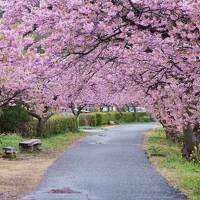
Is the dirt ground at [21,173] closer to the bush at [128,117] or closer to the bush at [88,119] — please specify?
the bush at [88,119]

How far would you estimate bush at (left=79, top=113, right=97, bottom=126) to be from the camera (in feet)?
190

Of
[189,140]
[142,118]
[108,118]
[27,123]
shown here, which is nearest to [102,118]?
[108,118]

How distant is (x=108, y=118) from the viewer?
213 feet

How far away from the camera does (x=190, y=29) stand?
7.52 metres

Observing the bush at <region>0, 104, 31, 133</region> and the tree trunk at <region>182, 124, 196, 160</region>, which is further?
the bush at <region>0, 104, 31, 133</region>

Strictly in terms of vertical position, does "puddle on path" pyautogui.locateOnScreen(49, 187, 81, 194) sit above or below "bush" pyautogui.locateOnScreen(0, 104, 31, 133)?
below

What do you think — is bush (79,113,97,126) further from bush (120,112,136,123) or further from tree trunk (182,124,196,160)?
tree trunk (182,124,196,160)

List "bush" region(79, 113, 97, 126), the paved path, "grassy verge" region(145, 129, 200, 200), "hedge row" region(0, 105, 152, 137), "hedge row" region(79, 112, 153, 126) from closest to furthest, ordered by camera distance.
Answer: the paved path
"grassy verge" region(145, 129, 200, 200)
"hedge row" region(0, 105, 152, 137)
"bush" region(79, 113, 97, 126)
"hedge row" region(79, 112, 153, 126)

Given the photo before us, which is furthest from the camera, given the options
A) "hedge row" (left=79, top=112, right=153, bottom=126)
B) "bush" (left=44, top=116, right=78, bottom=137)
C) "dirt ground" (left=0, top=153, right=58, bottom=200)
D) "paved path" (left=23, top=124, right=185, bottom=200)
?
"hedge row" (left=79, top=112, right=153, bottom=126)

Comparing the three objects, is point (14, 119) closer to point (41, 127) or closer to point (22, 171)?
point (41, 127)

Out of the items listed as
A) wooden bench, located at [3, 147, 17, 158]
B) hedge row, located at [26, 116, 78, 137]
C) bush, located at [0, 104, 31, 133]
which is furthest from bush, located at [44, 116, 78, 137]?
wooden bench, located at [3, 147, 17, 158]

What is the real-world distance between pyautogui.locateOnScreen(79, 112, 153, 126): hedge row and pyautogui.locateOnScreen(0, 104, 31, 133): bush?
24.1 m

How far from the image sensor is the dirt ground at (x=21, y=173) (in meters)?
12.6

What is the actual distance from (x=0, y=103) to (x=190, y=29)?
38.2 ft
